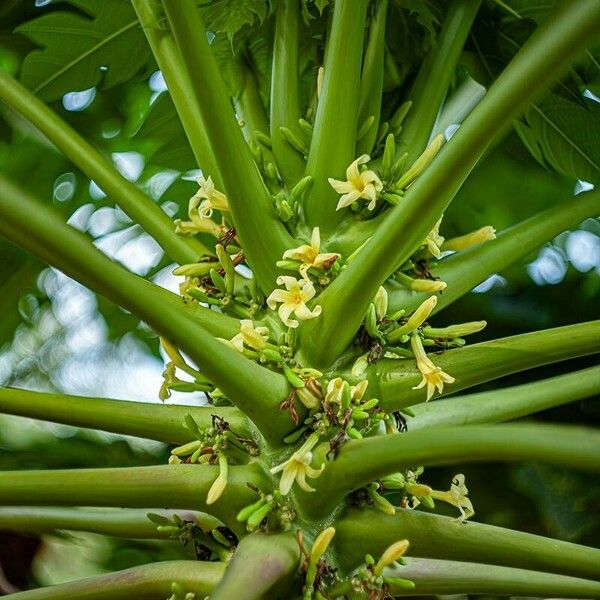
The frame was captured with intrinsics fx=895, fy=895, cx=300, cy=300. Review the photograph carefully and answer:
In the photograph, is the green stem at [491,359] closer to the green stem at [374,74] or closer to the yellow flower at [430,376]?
the yellow flower at [430,376]

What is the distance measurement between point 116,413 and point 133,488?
0.10 metres

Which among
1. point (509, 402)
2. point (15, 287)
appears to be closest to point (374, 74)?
point (509, 402)

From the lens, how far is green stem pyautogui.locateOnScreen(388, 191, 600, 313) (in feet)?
4.01

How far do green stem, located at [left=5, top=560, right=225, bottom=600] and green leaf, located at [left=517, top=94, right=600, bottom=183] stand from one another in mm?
925

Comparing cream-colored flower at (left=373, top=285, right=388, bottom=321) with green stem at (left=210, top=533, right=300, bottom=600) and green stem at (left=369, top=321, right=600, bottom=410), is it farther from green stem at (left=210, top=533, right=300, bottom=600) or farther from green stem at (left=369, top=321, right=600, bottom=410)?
green stem at (left=210, top=533, right=300, bottom=600)

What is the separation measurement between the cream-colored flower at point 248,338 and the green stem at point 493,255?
19 centimetres

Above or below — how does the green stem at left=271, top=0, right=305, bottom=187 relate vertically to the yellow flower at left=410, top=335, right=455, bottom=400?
above

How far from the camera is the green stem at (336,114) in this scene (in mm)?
1219

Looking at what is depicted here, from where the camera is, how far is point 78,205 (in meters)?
2.12

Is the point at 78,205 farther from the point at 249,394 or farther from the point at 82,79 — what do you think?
the point at 249,394

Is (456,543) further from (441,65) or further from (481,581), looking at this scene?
(441,65)

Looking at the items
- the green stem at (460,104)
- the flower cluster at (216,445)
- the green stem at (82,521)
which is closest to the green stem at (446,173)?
the flower cluster at (216,445)

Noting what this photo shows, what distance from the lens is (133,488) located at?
1.01 m

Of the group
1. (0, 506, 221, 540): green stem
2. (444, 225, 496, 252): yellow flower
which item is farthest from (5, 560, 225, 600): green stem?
(444, 225, 496, 252): yellow flower
